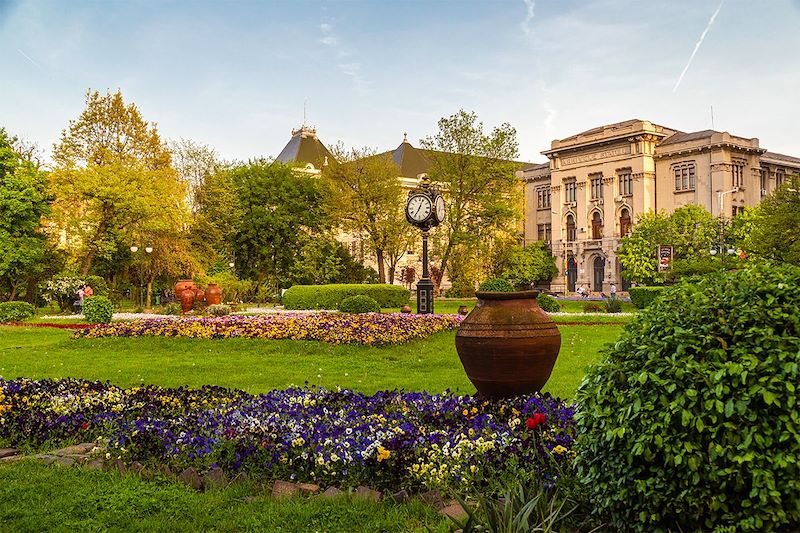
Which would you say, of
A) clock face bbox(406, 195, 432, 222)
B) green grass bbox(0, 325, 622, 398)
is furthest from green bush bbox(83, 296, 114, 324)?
clock face bbox(406, 195, 432, 222)

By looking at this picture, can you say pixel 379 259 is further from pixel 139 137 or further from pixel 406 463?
pixel 406 463

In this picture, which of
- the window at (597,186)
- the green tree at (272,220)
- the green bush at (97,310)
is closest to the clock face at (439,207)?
the green bush at (97,310)

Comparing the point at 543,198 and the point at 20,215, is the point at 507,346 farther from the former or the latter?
the point at 543,198

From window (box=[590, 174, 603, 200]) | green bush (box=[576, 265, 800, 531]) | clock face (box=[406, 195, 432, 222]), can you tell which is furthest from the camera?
window (box=[590, 174, 603, 200])

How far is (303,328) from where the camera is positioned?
1591 centimetres

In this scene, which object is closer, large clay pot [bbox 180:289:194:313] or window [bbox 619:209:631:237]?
large clay pot [bbox 180:289:194:313]

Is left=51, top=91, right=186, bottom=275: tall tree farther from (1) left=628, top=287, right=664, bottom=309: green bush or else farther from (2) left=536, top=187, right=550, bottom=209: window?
(2) left=536, top=187, right=550, bottom=209: window

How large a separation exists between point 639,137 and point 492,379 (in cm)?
5901

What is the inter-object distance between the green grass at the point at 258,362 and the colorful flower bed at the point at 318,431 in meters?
2.63

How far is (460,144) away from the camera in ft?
141

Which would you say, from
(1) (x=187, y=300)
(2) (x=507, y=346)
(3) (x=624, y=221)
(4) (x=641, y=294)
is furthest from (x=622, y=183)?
(2) (x=507, y=346)

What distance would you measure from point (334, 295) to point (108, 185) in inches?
436

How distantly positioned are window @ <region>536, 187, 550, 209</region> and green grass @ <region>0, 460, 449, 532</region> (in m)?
70.0

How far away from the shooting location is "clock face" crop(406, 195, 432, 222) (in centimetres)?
2081
